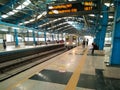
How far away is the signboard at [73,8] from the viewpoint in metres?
8.71

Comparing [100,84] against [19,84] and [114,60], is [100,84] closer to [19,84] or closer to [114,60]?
[19,84]

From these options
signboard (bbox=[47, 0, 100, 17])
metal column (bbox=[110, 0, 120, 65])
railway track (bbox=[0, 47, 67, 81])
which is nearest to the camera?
railway track (bbox=[0, 47, 67, 81])

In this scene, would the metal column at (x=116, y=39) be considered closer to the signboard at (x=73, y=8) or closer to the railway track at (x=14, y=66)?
the signboard at (x=73, y=8)

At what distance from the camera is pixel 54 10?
31.7 ft

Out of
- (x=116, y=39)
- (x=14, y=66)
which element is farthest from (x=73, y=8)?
(x=14, y=66)

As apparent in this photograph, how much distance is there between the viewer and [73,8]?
359 inches

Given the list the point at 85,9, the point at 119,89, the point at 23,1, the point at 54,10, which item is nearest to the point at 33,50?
the point at 23,1

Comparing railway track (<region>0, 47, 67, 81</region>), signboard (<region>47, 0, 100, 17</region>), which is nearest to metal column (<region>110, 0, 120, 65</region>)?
signboard (<region>47, 0, 100, 17</region>)

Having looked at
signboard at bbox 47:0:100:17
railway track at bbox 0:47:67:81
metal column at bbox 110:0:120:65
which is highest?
signboard at bbox 47:0:100:17

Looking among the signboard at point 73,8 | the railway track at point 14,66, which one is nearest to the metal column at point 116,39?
the signboard at point 73,8

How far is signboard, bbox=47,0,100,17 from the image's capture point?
871 centimetres

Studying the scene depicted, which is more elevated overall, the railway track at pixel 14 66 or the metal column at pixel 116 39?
the metal column at pixel 116 39

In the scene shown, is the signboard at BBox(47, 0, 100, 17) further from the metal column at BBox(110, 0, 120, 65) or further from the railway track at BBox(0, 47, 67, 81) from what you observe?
the railway track at BBox(0, 47, 67, 81)

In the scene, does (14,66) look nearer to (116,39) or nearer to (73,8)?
(73,8)
